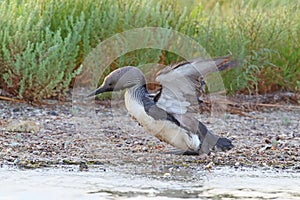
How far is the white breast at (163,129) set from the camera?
5617 millimetres

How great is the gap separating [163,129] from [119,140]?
862mm

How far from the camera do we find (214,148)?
5992 mm

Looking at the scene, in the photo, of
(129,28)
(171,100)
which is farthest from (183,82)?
(129,28)

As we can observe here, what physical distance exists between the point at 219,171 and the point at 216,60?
79cm

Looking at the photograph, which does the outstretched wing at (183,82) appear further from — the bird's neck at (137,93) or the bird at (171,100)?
the bird's neck at (137,93)

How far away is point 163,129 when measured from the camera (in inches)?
224

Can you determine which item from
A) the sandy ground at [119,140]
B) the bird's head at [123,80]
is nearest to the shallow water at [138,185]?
the sandy ground at [119,140]

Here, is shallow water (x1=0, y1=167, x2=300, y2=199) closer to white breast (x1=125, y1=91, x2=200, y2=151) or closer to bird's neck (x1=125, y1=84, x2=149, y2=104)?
white breast (x1=125, y1=91, x2=200, y2=151)

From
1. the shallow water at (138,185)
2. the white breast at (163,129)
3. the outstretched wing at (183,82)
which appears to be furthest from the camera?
the white breast at (163,129)

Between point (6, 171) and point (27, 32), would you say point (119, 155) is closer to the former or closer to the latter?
point (6, 171)

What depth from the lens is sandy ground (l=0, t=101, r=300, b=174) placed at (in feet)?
18.4

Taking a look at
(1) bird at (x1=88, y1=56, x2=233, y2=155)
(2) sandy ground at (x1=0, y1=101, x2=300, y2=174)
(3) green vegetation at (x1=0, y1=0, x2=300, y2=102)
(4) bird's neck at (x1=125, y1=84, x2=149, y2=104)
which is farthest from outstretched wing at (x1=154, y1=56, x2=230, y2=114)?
(3) green vegetation at (x1=0, y1=0, x2=300, y2=102)

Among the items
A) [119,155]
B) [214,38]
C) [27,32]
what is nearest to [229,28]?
[214,38]

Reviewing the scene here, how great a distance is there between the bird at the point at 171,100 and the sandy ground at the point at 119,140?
174mm
